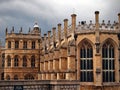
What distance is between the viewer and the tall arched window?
39250 millimetres

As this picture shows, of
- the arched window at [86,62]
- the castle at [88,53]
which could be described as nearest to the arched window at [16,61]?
the castle at [88,53]

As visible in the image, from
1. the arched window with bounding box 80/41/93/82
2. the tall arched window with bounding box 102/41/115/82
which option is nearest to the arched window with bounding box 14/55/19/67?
the arched window with bounding box 80/41/93/82

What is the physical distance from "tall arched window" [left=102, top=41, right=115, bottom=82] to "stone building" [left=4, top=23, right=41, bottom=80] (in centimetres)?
2634

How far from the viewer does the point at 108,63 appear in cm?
3956

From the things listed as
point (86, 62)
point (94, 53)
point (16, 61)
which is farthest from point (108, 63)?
point (16, 61)

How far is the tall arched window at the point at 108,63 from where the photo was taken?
3925cm

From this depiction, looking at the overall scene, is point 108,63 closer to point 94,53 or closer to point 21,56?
point 94,53

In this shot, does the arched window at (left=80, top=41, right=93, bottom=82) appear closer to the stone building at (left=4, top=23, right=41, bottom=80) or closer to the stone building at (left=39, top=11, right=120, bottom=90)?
the stone building at (left=39, top=11, right=120, bottom=90)

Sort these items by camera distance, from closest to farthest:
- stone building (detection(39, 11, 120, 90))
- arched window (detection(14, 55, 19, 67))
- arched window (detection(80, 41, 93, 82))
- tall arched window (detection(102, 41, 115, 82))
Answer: stone building (detection(39, 11, 120, 90)) → tall arched window (detection(102, 41, 115, 82)) → arched window (detection(80, 41, 93, 82)) → arched window (detection(14, 55, 19, 67))

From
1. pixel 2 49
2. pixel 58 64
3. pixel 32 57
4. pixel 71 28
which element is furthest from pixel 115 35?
pixel 2 49

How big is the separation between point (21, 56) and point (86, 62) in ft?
85.3

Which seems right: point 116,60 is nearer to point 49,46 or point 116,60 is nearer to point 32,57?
point 49,46

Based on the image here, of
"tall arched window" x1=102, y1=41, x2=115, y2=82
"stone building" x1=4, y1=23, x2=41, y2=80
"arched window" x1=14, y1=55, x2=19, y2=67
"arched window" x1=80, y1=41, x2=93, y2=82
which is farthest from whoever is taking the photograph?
"arched window" x1=14, y1=55, x2=19, y2=67

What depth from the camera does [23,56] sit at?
6322 cm
